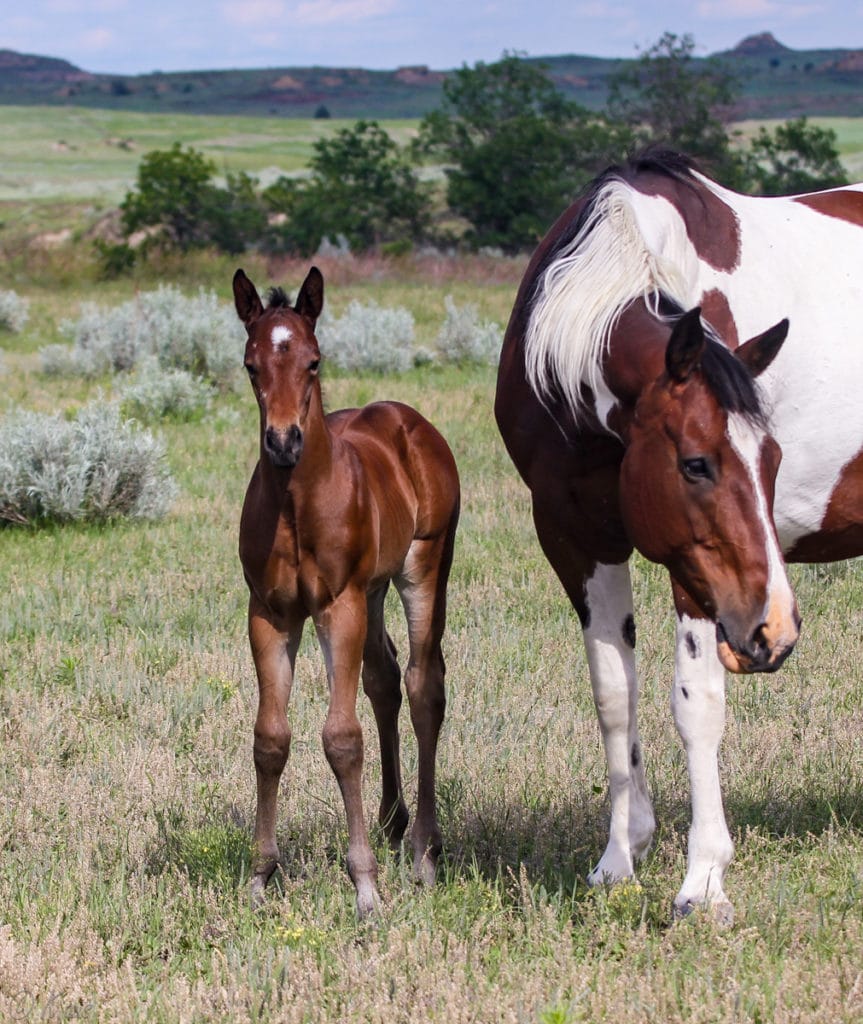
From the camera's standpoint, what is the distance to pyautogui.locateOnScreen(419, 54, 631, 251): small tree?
38062mm

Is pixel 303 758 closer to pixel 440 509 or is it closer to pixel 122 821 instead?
pixel 122 821

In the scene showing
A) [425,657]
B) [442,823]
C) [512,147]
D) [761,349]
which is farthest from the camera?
[512,147]

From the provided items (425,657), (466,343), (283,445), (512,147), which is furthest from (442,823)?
(512,147)

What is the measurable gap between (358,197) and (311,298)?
34.5m

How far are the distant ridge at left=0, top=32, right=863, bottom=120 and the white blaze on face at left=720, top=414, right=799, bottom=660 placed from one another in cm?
10569

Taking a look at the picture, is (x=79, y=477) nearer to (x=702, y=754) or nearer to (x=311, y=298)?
(x=311, y=298)

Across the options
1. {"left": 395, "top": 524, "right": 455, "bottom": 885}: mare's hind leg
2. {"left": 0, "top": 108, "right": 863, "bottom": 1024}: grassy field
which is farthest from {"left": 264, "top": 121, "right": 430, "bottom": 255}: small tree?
{"left": 395, "top": 524, "right": 455, "bottom": 885}: mare's hind leg

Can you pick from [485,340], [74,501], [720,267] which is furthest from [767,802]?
[485,340]

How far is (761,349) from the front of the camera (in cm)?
330

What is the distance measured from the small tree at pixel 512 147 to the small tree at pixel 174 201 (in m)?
8.08

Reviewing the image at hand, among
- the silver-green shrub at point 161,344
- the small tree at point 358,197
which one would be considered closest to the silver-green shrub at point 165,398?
the silver-green shrub at point 161,344

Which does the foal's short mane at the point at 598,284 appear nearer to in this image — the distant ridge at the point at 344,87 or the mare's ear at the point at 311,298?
the mare's ear at the point at 311,298

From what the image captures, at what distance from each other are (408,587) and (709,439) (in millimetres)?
1564

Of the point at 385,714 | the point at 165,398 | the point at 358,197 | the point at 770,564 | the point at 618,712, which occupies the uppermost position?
the point at 358,197
